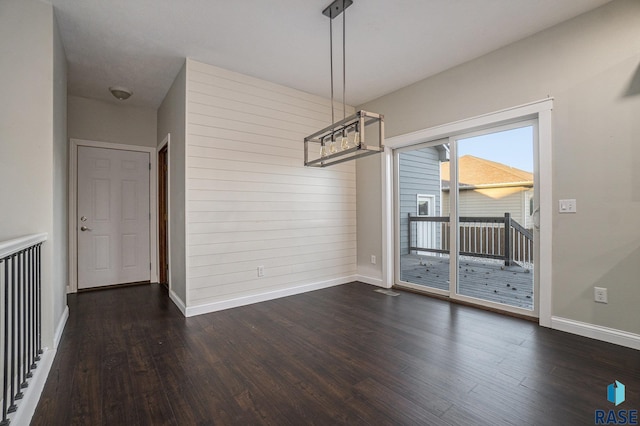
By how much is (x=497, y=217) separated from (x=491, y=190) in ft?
1.05

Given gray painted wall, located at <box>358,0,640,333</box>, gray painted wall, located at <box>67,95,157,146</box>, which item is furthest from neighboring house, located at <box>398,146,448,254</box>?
gray painted wall, located at <box>67,95,157,146</box>

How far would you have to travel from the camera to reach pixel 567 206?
2750 millimetres

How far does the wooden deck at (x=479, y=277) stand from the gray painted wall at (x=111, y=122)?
180 inches

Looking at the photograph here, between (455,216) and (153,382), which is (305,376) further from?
(455,216)

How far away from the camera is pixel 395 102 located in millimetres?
4270

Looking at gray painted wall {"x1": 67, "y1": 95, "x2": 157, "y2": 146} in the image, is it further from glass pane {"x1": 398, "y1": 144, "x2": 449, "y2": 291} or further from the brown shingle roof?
the brown shingle roof

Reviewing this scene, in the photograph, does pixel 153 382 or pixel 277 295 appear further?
pixel 277 295

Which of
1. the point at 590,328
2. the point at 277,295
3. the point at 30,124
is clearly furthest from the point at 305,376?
the point at 30,124

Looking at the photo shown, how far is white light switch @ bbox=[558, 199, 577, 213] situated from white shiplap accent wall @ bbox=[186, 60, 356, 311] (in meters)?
2.73

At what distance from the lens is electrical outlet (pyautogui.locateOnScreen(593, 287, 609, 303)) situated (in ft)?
8.35

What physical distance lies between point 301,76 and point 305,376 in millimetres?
3366

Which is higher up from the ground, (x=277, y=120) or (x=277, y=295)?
(x=277, y=120)

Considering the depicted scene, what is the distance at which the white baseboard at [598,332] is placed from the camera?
7.90ft

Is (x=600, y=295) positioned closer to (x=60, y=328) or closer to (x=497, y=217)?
(x=497, y=217)
